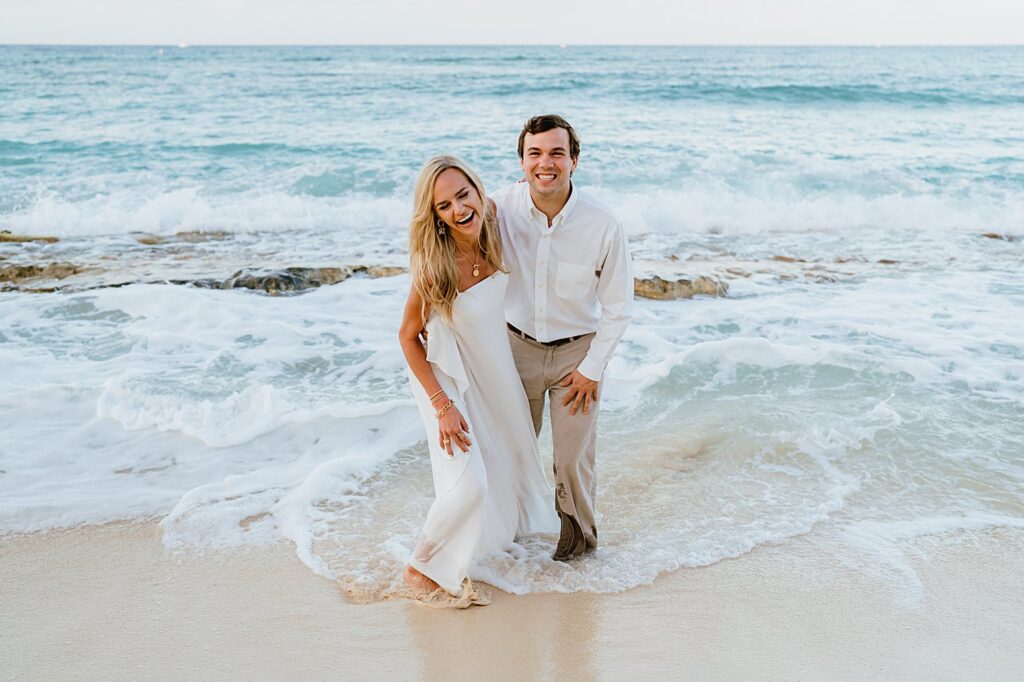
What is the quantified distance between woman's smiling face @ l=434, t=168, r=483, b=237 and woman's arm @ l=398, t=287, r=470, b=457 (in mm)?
365

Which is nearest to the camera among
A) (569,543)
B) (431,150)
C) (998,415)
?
(569,543)

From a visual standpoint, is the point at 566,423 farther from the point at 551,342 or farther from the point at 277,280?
the point at 277,280

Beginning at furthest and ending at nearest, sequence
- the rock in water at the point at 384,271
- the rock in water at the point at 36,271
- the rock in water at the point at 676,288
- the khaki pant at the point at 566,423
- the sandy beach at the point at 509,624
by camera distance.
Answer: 1. the rock in water at the point at 384,271
2. the rock in water at the point at 36,271
3. the rock in water at the point at 676,288
4. the khaki pant at the point at 566,423
5. the sandy beach at the point at 509,624

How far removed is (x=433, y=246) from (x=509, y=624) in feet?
4.80

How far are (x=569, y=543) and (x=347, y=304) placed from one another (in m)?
4.76

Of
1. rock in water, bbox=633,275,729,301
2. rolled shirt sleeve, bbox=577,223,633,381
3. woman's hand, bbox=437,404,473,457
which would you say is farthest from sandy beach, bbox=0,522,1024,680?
rock in water, bbox=633,275,729,301

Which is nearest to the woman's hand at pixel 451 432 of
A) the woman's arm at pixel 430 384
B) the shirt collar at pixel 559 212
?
the woman's arm at pixel 430 384

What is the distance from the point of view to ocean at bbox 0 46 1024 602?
412 cm

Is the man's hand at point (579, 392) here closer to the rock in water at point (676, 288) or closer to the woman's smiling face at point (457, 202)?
the woman's smiling face at point (457, 202)

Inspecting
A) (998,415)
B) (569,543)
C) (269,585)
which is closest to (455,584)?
(569,543)

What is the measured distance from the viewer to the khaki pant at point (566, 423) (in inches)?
139

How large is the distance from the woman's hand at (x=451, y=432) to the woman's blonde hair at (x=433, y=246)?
0.39 meters

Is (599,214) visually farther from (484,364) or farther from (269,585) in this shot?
(269,585)

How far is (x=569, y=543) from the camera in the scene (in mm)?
3688
